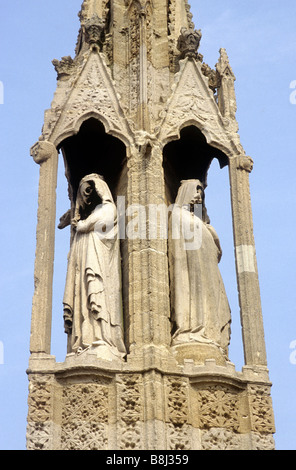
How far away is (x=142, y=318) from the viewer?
651 inches

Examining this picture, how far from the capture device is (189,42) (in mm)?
19234

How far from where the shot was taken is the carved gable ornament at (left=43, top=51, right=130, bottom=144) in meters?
18.2

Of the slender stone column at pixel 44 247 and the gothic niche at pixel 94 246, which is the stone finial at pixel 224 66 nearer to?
the gothic niche at pixel 94 246

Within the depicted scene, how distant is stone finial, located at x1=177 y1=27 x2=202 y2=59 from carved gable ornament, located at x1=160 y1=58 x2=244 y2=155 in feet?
1.07

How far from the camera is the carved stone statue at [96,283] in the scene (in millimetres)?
16516

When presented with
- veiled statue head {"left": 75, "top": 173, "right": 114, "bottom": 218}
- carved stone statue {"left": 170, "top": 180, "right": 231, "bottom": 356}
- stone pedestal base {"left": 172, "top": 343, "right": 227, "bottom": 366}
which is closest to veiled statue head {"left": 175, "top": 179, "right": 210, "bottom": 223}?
carved stone statue {"left": 170, "top": 180, "right": 231, "bottom": 356}

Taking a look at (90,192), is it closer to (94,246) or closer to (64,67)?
(94,246)

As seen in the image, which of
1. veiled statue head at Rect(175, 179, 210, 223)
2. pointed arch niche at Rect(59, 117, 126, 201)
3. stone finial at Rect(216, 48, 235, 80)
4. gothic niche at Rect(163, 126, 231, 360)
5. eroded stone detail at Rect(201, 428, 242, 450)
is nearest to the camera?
eroded stone detail at Rect(201, 428, 242, 450)

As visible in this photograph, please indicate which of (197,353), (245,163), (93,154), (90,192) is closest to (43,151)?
(90,192)

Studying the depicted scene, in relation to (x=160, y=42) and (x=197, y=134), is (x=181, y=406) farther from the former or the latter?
(x=160, y=42)

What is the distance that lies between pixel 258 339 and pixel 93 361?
236 centimetres

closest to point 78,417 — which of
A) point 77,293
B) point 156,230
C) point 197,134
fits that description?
point 77,293

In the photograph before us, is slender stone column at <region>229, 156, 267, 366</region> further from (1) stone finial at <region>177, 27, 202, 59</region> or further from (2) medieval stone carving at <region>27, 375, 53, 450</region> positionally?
(2) medieval stone carving at <region>27, 375, 53, 450</region>

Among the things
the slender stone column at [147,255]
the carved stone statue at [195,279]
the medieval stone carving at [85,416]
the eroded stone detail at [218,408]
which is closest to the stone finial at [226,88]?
the carved stone statue at [195,279]
